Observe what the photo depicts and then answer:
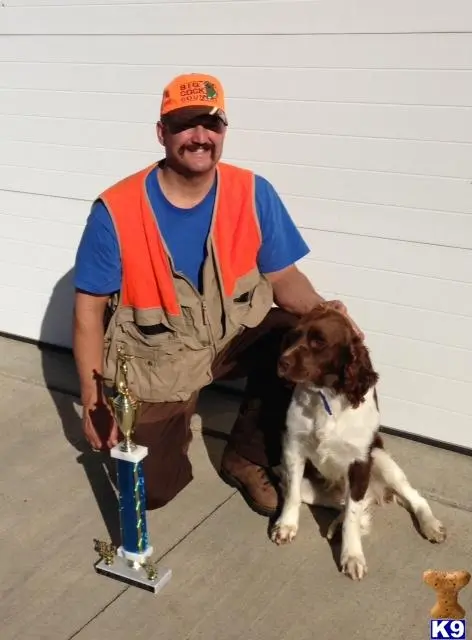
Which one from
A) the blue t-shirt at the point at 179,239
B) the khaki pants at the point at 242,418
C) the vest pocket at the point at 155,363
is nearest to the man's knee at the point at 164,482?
the khaki pants at the point at 242,418

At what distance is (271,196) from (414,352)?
115cm

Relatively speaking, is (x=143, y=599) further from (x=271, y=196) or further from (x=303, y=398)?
(x=271, y=196)

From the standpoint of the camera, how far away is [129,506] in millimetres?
3020

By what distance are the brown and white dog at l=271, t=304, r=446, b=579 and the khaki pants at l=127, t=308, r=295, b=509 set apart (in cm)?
31

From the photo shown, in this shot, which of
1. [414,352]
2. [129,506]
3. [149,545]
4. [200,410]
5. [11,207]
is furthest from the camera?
[11,207]

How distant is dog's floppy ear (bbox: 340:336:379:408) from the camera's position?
9.77 ft

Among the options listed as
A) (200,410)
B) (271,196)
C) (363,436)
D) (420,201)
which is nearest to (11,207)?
(200,410)

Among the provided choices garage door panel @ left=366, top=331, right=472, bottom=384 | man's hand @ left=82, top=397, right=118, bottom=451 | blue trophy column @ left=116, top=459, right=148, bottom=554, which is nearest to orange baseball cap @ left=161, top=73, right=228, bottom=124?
man's hand @ left=82, top=397, right=118, bottom=451

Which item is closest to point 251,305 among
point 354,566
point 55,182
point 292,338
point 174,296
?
point 174,296

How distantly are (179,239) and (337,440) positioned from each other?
3.62 ft

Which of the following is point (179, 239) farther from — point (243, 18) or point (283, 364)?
point (243, 18)

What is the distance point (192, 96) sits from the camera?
3.25 m

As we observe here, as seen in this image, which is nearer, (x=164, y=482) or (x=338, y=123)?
(x=164, y=482)

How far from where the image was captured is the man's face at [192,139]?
327 cm
